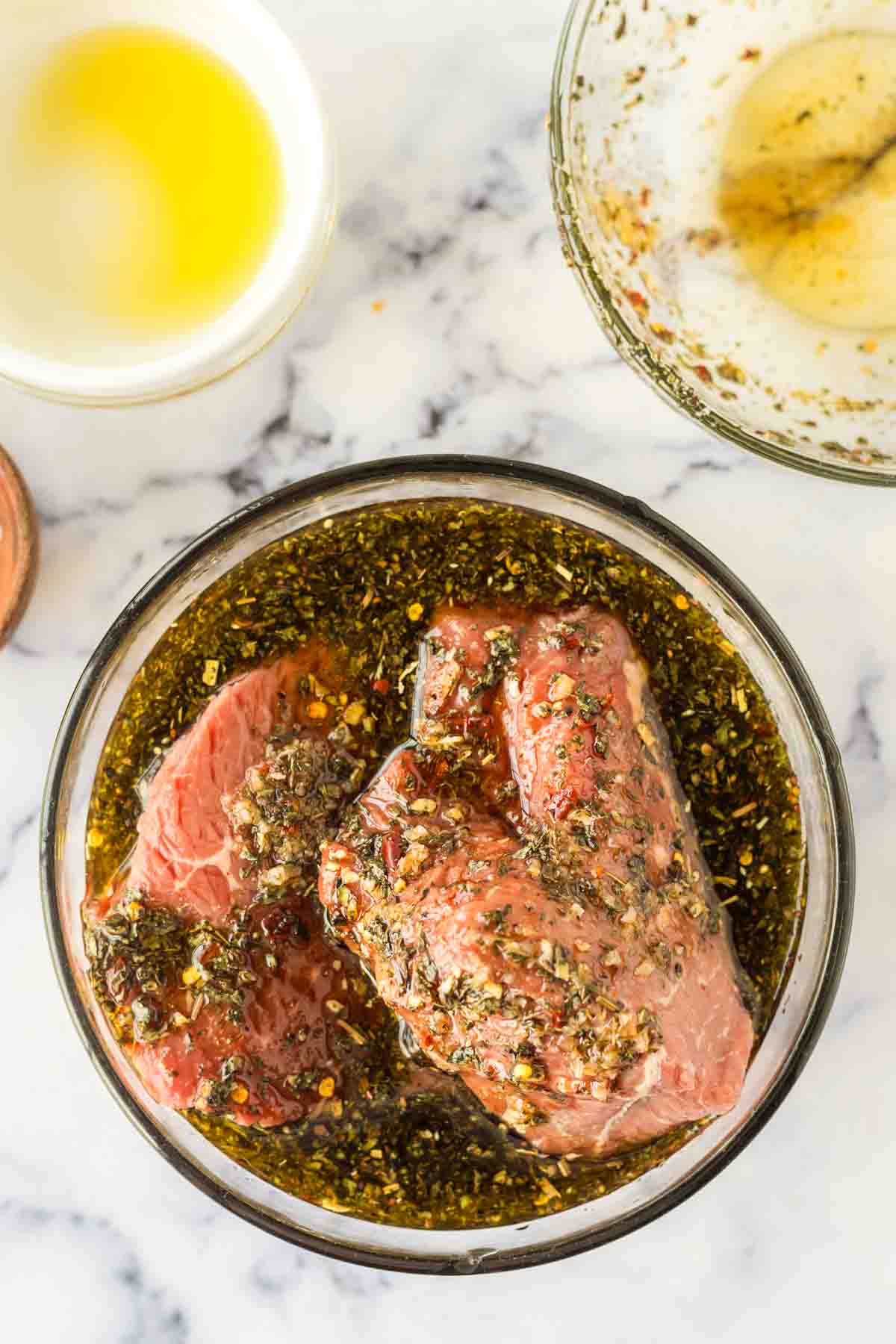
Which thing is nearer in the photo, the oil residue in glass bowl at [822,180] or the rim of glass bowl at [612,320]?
the rim of glass bowl at [612,320]

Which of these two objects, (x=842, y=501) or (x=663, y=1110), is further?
(x=842, y=501)

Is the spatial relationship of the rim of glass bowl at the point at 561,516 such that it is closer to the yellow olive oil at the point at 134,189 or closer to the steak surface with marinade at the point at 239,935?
the steak surface with marinade at the point at 239,935

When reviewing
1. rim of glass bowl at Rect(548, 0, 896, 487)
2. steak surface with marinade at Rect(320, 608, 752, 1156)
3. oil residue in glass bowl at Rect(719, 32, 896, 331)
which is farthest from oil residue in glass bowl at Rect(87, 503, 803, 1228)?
oil residue in glass bowl at Rect(719, 32, 896, 331)

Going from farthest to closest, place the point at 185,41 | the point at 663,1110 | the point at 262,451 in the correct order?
the point at 262,451, the point at 185,41, the point at 663,1110

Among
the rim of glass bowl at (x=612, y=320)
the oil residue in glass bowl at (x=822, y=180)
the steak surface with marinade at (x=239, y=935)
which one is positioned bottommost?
the steak surface with marinade at (x=239, y=935)

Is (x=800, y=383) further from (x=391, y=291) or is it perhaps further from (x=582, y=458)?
(x=391, y=291)

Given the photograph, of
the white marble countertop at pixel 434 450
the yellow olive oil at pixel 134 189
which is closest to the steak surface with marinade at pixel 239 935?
the white marble countertop at pixel 434 450

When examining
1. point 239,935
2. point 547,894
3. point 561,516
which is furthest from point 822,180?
point 239,935

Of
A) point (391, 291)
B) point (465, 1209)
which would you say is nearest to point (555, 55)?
point (391, 291)
